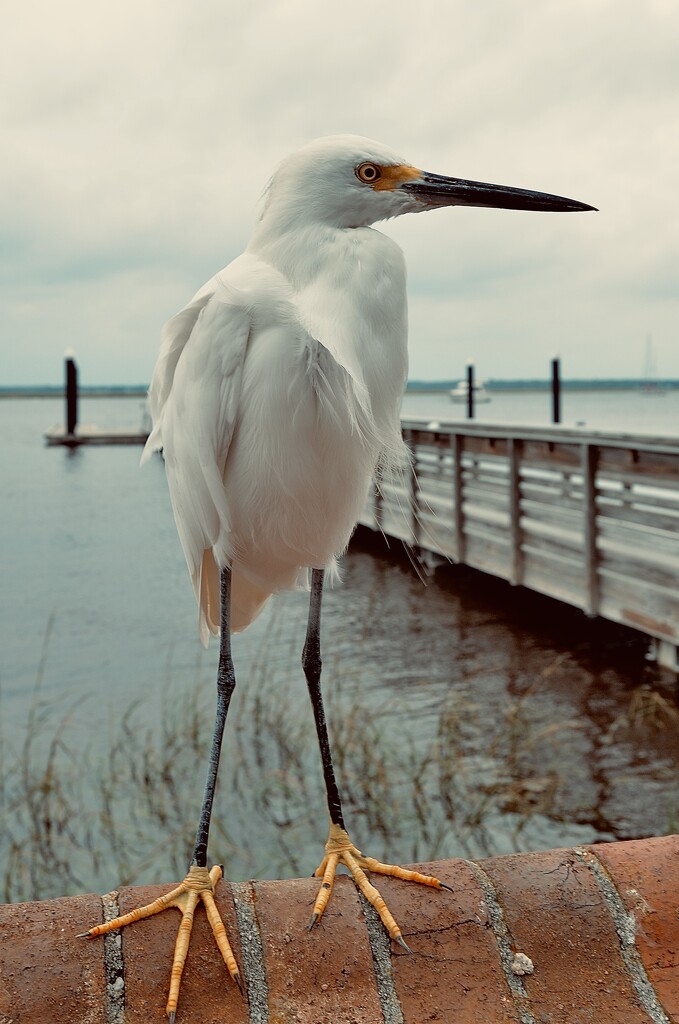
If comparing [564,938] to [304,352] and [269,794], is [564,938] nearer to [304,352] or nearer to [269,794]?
[304,352]

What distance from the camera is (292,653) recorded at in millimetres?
8148

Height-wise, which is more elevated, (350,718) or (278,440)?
(278,440)

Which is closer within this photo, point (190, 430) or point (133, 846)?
point (190, 430)

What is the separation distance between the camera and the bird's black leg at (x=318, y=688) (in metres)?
1.91

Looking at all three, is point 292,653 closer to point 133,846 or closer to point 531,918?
point 133,846

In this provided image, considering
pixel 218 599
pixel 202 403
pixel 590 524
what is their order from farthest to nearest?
1. pixel 590 524
2. pixel 218 599
3. pixel 202 403

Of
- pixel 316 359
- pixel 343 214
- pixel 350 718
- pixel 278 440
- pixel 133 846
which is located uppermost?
pixel 343 214

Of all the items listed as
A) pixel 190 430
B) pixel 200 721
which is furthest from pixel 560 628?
pixel 190 430

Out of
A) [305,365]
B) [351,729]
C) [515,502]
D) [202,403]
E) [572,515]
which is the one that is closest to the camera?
[305,365]

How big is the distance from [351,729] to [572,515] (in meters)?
3.82

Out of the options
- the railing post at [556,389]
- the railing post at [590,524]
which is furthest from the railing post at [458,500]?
the railing post at [556,389]

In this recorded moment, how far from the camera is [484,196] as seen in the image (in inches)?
73.3

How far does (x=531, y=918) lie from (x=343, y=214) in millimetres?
1236

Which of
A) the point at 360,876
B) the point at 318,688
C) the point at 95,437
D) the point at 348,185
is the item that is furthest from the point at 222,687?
the point at 95,437
